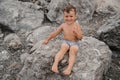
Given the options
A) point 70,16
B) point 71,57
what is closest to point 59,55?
point 71,57

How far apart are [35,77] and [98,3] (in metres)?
2.71

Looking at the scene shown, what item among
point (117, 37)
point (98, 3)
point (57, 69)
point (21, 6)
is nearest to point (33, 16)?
point (21, 6)

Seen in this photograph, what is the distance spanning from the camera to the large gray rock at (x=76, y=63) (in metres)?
4.26

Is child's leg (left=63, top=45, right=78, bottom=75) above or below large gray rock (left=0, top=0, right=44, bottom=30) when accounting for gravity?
above

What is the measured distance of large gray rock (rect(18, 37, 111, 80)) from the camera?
4.26 m

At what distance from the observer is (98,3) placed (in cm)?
644

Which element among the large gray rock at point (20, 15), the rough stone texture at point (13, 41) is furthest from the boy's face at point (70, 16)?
the large gray rock at point (20, 15)

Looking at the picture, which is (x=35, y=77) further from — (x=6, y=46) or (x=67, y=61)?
(x=6, y=46)

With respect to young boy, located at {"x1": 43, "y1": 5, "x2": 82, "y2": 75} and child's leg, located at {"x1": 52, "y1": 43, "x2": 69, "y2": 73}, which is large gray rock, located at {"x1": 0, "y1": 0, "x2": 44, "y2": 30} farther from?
child's leg, located at {"x1": 52, "y1": 43, "x2": 69, "y2": 73}

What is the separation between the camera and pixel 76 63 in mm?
4363

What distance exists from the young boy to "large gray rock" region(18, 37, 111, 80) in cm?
10

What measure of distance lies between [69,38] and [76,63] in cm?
40

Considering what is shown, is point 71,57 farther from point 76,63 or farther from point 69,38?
point 69,38

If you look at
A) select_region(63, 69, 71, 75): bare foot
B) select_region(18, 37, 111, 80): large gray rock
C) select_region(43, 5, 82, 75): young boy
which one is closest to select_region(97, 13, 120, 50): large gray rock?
select_region(18, 37, 111, 80): large gray rock
